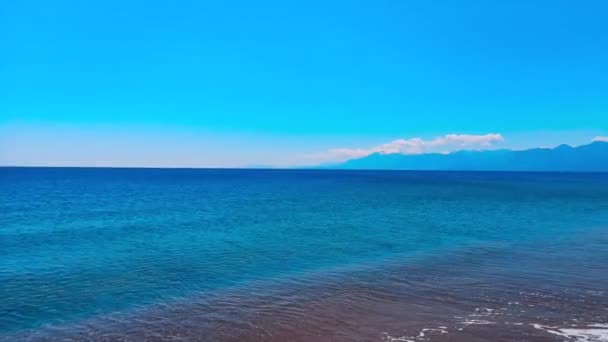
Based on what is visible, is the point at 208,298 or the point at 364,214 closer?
the point at 208,298

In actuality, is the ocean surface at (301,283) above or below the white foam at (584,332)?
below

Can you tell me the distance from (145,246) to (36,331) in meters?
14.3

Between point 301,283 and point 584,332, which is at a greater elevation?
point 584,332

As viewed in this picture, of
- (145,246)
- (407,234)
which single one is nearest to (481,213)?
(407,234)

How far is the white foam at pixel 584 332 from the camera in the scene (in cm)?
1158

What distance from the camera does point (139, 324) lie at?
1320 cm

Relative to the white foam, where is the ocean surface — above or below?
below

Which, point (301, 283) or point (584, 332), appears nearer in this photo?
point (584, 332)

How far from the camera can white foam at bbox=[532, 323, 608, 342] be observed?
1158 cm

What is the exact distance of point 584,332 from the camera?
39.6ft

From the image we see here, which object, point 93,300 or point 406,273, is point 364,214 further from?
point 93,300

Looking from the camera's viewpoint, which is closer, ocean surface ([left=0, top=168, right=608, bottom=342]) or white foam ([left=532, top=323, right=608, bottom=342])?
white foam ([left=532, top=323, right=608, bottom=342])

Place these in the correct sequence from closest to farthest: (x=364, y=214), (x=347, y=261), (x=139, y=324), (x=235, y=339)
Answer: (x=235, y=339)
(x=139, y=324)
(x=347, y=261)
(x=364, y=214)

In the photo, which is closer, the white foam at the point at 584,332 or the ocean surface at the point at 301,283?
the white foam at the point at 584,332
